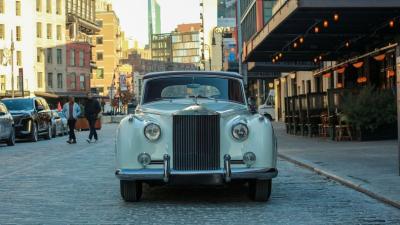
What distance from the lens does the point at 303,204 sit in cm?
861

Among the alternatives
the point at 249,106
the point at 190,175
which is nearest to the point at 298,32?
the point at 249,106

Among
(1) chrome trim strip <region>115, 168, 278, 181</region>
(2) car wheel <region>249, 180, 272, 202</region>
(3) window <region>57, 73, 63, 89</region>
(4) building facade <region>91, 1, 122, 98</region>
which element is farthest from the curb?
(4) building facade <region>91, 1, 122, 98</region>

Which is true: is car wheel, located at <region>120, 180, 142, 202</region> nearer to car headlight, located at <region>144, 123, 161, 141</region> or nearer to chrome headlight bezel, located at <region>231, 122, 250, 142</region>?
car headlight, located at <region>144, 123, 161, 141</region>

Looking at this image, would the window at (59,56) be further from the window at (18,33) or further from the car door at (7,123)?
the car door at (7,123)

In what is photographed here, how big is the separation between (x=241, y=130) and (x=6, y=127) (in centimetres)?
1584

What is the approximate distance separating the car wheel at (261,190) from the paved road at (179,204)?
0.13 m

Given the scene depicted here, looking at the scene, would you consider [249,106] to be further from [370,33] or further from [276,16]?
[370,33]

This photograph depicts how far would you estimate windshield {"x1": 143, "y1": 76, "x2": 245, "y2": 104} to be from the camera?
32.4 ft

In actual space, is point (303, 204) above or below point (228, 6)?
below

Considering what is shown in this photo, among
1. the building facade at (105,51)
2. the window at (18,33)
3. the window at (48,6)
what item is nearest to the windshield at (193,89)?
the window at (18,33)

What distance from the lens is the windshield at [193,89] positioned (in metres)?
9.87

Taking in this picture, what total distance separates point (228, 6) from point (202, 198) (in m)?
134

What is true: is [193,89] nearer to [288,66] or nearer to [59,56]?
[288,66]

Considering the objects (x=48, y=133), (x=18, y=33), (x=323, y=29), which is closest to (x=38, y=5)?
(x=18, y=33)
